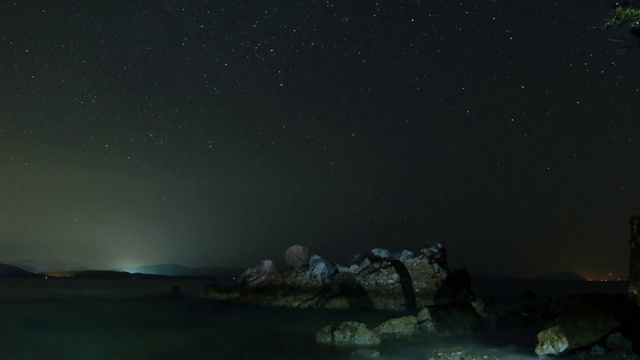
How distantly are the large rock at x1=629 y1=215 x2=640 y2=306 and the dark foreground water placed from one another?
11.3 feet

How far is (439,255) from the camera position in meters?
34.2

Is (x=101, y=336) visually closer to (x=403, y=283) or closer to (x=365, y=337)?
(x=365, y=337)

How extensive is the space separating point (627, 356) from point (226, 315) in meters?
23.5

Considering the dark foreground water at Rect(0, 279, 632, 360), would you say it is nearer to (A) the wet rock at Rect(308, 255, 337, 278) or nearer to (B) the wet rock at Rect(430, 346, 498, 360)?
(B) the wet rock at Rect(430, 346, 498, 360)

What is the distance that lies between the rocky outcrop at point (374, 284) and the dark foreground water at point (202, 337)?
205cm

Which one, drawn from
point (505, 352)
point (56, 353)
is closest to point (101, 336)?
point (56, 353)

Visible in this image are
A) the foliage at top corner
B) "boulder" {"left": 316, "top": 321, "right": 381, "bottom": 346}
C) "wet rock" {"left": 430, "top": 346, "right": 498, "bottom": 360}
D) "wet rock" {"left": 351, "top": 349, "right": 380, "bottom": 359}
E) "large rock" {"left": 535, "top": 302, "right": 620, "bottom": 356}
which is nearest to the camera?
the foliage at top corner

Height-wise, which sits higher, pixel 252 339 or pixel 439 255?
pixel 439 255

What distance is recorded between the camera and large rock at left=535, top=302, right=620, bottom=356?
13539 millimetres

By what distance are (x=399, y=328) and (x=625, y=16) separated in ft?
44.4

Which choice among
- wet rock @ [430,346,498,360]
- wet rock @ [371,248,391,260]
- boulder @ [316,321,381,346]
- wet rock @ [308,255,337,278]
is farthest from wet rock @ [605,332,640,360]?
wet rock @ [308,255,337,278]

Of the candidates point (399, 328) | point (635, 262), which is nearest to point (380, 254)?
point (399, 328)

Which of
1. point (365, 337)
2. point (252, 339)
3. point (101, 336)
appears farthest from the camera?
point (101, 336)

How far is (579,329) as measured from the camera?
45.2 feet
